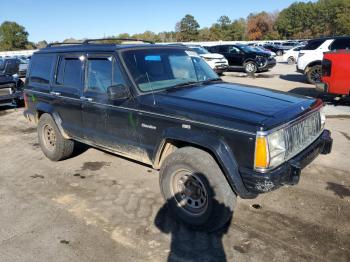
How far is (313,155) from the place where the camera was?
4.06m

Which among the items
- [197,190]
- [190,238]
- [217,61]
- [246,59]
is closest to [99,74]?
[197,190]

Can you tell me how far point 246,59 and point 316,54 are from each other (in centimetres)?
687

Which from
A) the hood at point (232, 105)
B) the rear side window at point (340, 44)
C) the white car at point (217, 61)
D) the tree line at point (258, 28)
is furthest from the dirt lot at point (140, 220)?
the tree line at point (258, 28)

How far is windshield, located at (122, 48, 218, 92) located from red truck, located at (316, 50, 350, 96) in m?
4.78

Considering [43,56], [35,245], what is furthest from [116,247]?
[43,56]

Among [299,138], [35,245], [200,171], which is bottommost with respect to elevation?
[35,245]

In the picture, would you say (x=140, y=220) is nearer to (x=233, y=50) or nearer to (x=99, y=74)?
A: (x=99, y=74)

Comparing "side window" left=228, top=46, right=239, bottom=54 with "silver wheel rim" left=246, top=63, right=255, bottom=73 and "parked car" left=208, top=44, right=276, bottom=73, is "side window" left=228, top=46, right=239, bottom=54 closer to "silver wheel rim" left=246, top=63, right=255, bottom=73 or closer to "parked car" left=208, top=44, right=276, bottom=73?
"parked car" left=208, top=44, right=276, bottom=73

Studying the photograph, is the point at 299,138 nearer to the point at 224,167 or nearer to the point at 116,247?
the point at 224,167

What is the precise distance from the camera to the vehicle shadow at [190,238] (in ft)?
11.4

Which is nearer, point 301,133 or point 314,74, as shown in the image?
point 301,133

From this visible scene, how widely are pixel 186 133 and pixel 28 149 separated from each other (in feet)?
14.8

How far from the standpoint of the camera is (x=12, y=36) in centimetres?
9831

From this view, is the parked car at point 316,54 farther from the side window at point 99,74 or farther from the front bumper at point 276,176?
the front bumper at point 276,176
